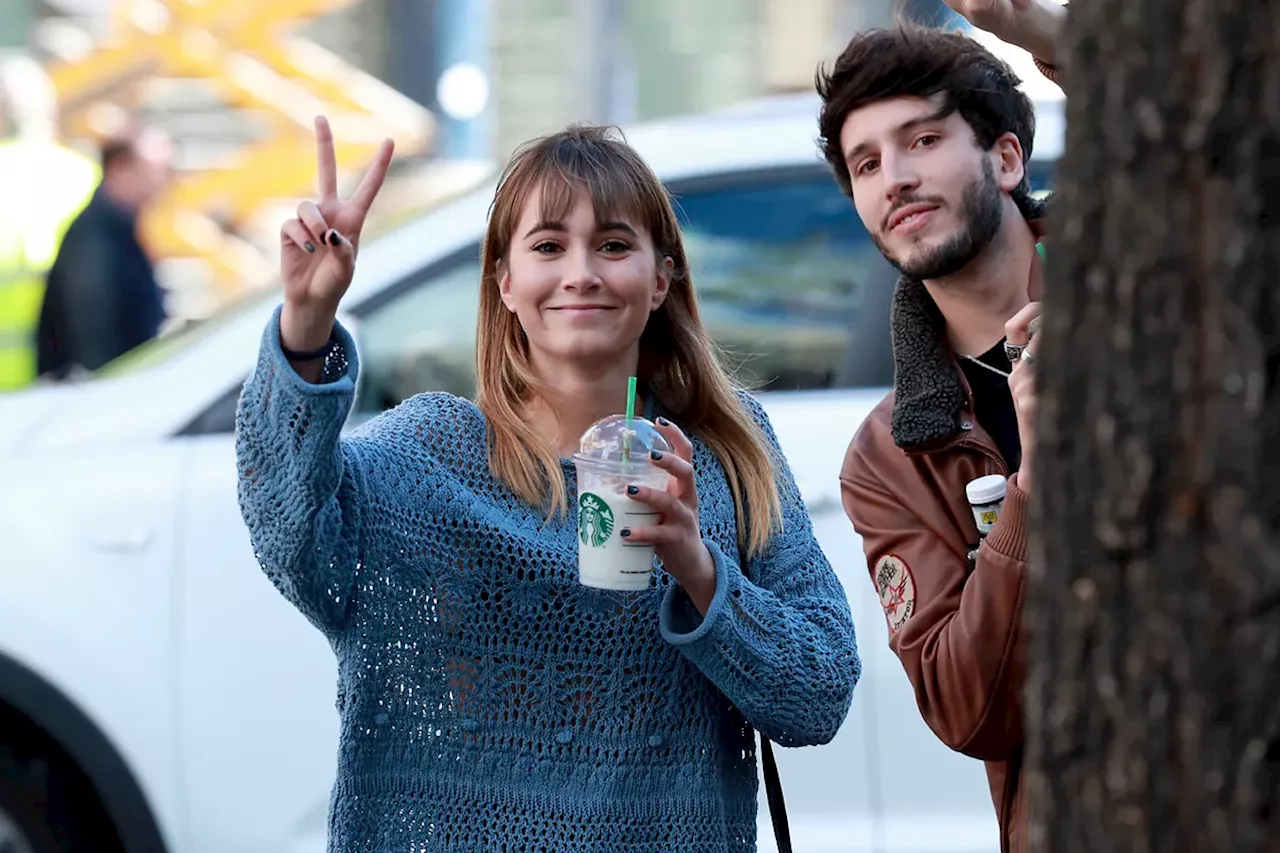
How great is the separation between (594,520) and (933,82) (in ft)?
2.76

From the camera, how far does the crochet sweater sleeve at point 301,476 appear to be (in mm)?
2193

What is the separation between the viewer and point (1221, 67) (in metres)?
1.26

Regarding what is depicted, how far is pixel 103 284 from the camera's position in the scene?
354 inches

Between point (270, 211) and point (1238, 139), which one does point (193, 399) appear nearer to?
point (1238, 139)

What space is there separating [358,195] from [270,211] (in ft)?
40.0

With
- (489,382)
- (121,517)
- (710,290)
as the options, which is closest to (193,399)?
(121,517)

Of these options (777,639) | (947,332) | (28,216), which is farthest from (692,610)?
(28,216)

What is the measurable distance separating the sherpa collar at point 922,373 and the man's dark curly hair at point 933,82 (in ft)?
0.43

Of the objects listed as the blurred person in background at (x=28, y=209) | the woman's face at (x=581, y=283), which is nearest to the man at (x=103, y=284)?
the blurred person in background at (x=28, y=209)

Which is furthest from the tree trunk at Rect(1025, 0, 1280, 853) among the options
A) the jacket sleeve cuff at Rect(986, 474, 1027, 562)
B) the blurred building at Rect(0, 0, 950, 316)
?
the blurred building at Rect(0, 0, 950, 316)

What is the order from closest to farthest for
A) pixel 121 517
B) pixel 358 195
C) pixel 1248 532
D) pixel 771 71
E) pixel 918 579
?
pixel 1248 532, pixel 358 195, pixel 918 579, pixel 121 517, pixel 771 71

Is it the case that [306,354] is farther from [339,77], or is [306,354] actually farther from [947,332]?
[339,77]

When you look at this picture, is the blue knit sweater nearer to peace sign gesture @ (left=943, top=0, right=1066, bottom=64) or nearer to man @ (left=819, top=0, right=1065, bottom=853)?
man @ (left=819, top=0, right=1065, bottom=853)

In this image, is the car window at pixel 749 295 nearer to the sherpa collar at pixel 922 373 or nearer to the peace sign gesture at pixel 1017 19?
the sherpa collar at pixel 922 373
